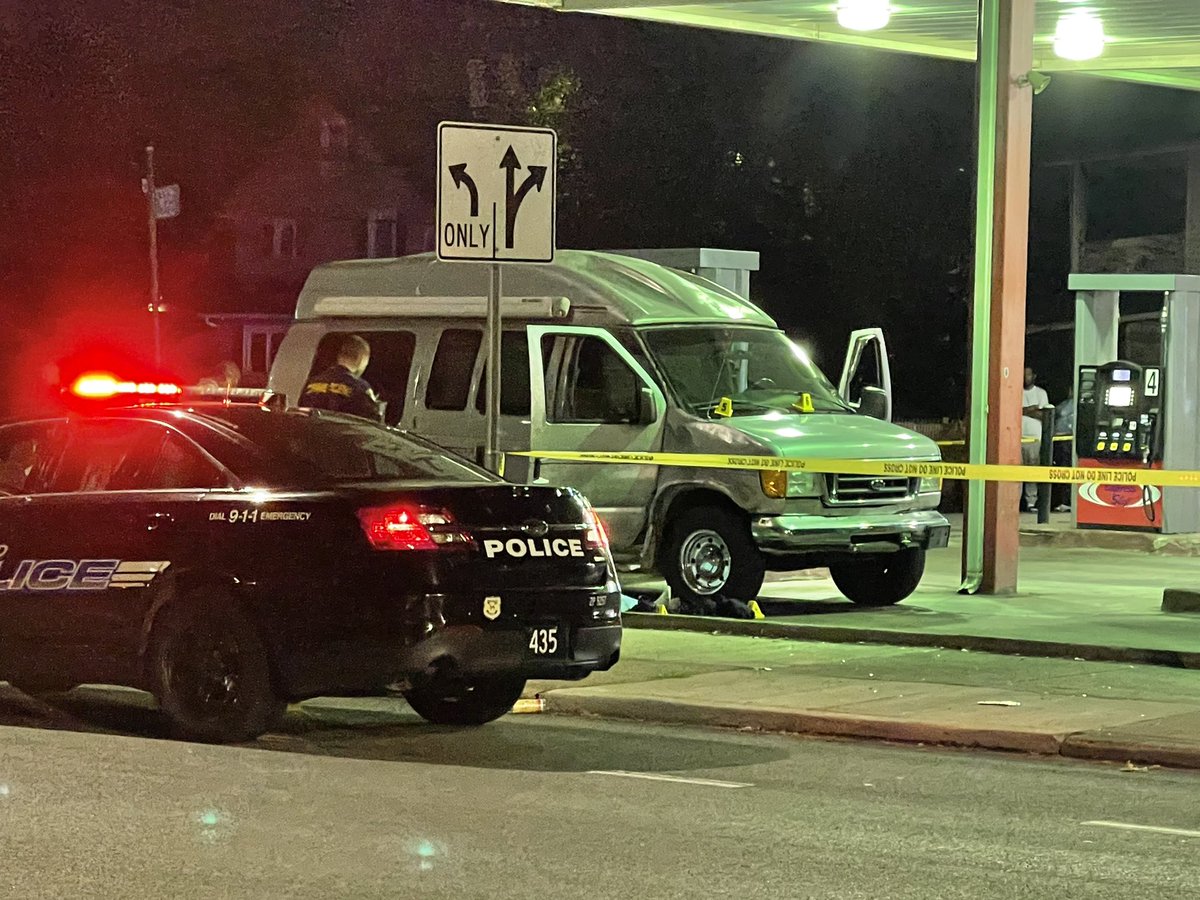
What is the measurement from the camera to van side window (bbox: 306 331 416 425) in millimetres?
15945

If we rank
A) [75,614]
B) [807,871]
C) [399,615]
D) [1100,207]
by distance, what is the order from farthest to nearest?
[1100,207] → [75,614] → [399,615] → [807,871]

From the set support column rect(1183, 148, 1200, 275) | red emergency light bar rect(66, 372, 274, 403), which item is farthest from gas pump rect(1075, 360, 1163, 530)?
red emergency light bar rect(66, 372, 274, 403)

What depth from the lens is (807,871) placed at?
6.71 meters

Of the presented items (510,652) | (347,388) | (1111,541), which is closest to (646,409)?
(347,388)

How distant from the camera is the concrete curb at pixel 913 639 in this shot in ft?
40.2

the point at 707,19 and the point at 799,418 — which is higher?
the point at 707,19

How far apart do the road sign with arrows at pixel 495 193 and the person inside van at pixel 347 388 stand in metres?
3.23

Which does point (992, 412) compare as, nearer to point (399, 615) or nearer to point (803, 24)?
point (803, 24)

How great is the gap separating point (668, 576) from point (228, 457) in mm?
5637

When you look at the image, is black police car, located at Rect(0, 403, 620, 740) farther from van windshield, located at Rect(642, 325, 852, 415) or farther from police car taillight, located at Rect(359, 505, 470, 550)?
van windshield, located at Rect(642, 325, 852, 415)

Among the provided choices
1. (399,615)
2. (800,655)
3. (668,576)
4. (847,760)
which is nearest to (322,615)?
(399,615)

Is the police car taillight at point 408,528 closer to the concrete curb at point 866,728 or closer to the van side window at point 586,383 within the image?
the concrete curb at point 866,728

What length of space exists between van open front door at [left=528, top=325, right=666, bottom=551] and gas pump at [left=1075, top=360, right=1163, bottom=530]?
7.61m

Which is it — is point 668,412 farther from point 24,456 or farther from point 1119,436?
point 1119,436
